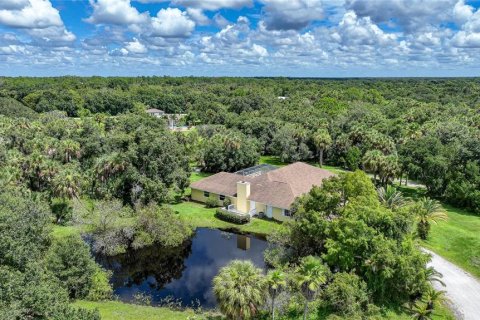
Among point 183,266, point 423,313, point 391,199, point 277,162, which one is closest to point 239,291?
point 423,313

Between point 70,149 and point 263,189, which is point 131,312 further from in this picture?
point 70,149

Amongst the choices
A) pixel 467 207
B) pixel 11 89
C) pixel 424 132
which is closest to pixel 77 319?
pixel 467 207

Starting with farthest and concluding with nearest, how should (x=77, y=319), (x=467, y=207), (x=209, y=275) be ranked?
1. (x=467, y=207)
2. (x=209, y=275)
3. (x=77, y=319)

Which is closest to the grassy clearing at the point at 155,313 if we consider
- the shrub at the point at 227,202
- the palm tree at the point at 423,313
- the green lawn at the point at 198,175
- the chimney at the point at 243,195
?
the palm tree at the point at 423,313

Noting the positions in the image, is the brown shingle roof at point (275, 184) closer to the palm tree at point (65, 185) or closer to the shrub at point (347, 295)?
the palm tree at point (65, 185)

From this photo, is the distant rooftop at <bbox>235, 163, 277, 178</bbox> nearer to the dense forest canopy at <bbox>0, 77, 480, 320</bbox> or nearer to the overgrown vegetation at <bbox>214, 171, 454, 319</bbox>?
the dense forest canopy at <bbox>0, 77, 480, 320</bbox>

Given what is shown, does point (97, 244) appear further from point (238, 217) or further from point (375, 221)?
point (375, 221)
